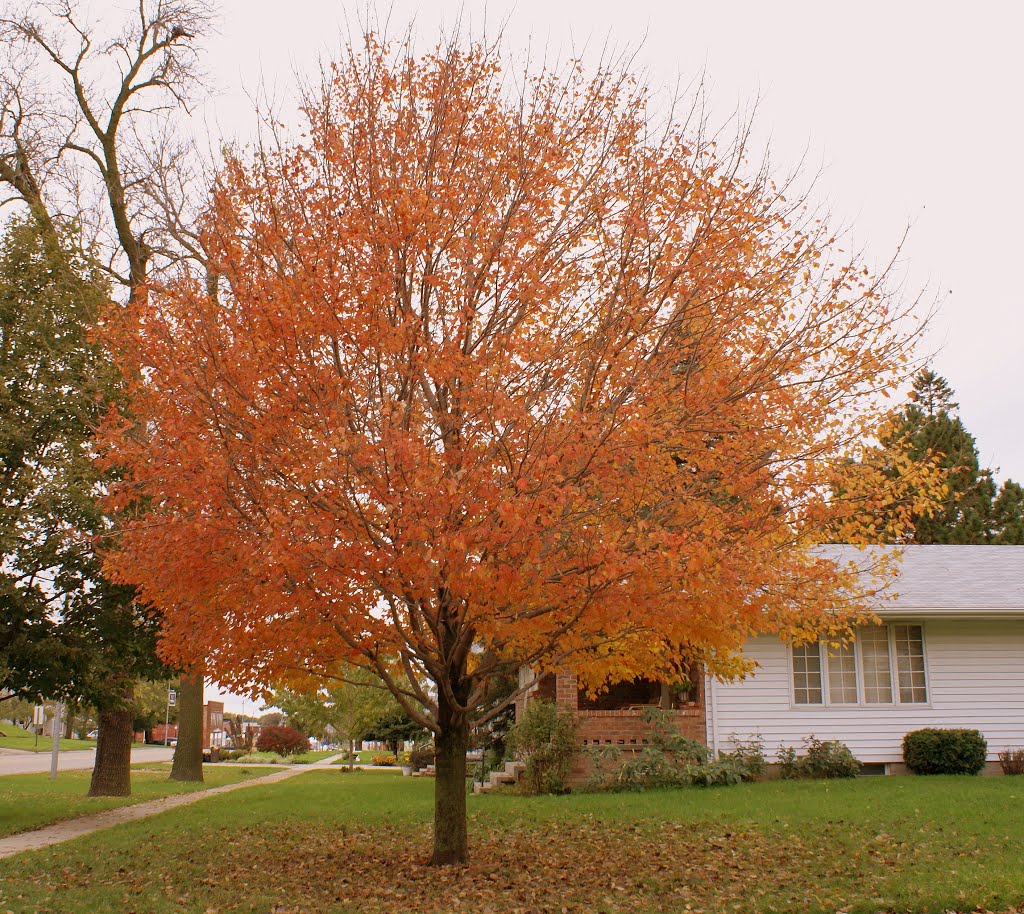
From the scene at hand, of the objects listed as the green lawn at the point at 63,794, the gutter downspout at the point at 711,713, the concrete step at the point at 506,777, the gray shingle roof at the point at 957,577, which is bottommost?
the green lawn at the point at 63,794

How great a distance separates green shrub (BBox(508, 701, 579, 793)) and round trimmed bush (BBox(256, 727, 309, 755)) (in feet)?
106

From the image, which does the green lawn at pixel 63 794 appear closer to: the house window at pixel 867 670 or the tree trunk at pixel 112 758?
the tree trunk at pixel 112 758

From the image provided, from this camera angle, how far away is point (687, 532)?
8523mm

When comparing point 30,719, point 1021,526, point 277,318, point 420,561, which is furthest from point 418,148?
point 30,719

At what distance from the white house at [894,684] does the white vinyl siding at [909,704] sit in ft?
0.06

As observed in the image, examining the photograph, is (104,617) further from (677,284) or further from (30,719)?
(30,719)

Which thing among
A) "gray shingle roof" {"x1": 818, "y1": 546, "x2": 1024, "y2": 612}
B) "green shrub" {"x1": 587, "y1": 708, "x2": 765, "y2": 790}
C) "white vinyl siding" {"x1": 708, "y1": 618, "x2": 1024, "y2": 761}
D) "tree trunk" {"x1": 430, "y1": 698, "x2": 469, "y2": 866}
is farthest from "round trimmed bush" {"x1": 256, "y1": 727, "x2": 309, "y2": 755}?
"tree trunk" {"x1": 430, "y1": 698, "x2": 469, "y2": 866}

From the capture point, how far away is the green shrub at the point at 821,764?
17797 mm

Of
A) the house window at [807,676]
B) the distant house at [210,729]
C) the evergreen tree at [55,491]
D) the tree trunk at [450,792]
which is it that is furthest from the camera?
the distant house at [210,729]

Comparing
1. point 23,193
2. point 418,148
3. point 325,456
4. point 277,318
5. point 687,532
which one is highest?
point 23,193

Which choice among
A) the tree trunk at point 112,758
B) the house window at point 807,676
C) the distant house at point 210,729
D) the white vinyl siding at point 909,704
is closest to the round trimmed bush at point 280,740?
the distant house at point 210,729

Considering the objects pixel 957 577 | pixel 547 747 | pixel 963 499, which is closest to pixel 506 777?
pixel 547 747

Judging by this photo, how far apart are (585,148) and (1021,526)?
36347 mm

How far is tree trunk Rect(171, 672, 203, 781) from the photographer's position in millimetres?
23812
